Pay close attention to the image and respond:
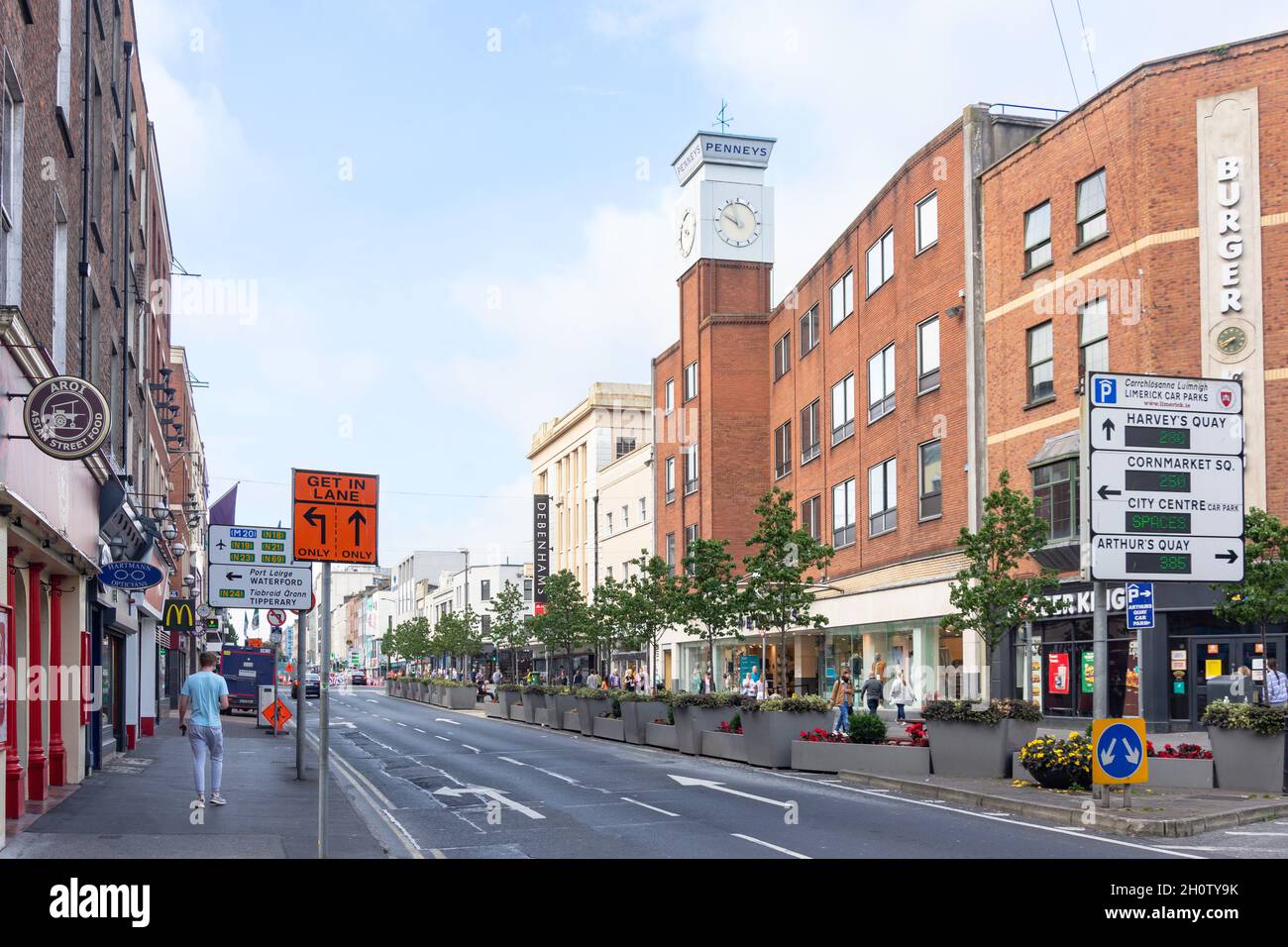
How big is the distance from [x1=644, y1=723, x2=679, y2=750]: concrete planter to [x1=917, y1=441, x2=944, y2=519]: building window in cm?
1045

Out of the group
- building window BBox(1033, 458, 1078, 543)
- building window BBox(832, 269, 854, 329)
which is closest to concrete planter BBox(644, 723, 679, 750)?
building window BBox(1033, 458, 1078, 543)

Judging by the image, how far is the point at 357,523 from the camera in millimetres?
10211

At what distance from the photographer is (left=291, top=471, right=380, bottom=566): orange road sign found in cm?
996

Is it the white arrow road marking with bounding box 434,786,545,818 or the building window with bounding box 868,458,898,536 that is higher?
the building window with bounding box 868,458,898,536

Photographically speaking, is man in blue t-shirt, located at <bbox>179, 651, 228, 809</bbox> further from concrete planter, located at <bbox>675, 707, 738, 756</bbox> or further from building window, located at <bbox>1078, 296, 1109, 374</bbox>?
building window, located at <bbox>1078, 296, 1109, 374</bbox>

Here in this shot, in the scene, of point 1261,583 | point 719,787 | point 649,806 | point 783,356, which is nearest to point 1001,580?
point 1261,583

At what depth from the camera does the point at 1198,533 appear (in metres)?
17.1

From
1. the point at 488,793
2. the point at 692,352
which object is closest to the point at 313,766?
the point at 488,793

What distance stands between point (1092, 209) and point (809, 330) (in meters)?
19.6

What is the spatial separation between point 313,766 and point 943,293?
71.9 feet

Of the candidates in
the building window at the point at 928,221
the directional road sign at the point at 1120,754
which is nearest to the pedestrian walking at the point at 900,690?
the building window at the point at 928,221

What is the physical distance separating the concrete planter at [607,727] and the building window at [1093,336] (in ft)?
47.5

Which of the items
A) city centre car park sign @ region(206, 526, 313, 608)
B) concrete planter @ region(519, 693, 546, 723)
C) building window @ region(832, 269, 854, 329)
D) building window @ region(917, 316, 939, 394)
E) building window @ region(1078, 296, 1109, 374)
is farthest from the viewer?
building window @ region(832, 269, 854, 329)

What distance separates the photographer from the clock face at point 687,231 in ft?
200
